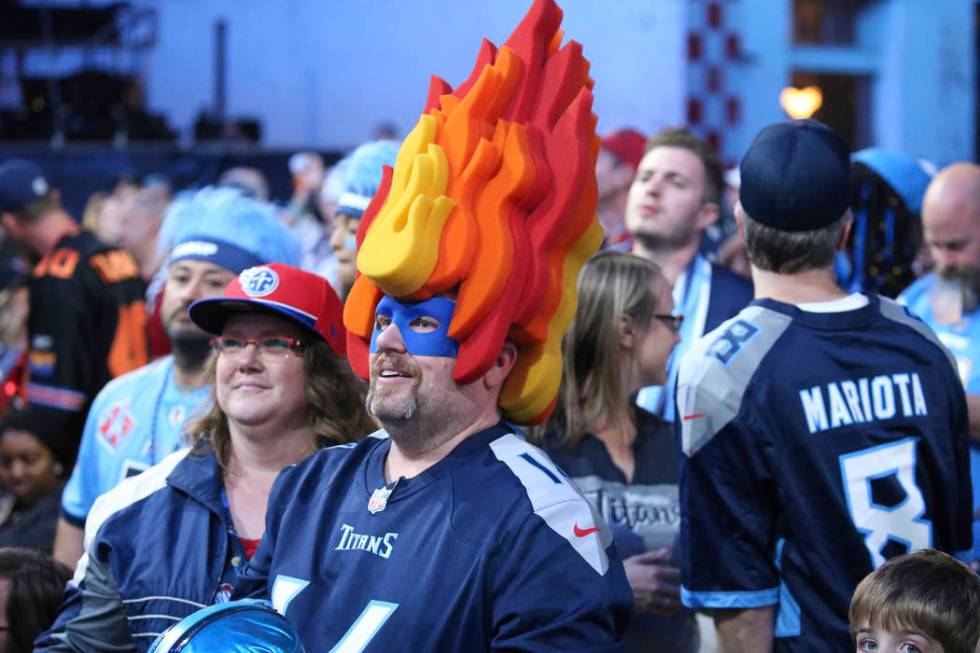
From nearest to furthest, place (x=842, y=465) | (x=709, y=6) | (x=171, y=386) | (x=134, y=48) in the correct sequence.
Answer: (x=842, y=465) → (x=171, y=386) → (x=709, y=6) → (x=134, y=48)

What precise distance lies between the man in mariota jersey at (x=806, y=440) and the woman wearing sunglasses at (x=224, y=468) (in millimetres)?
880

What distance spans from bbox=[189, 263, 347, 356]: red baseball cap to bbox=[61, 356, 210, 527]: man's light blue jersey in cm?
67

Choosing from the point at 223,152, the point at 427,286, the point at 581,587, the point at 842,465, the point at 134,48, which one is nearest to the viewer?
the point at 581,587

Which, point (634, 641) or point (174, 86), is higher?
point (174, 86)

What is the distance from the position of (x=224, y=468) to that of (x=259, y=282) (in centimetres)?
44

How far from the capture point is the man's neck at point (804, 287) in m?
2.85

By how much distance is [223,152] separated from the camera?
38.5 ft

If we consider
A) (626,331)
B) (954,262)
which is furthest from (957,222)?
(626,331)

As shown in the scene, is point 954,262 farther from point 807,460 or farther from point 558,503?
point 558,503

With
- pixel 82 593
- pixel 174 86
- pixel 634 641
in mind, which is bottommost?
pixel 634 641

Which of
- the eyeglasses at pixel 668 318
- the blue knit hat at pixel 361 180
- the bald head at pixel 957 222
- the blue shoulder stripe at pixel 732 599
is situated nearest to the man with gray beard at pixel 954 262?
the bald head at pixel 957 222

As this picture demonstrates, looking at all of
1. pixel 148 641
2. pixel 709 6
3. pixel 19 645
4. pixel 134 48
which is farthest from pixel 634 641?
pixel 134 48

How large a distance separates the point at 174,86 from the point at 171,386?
37.9ft

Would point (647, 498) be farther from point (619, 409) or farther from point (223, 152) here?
point (223, 152)
